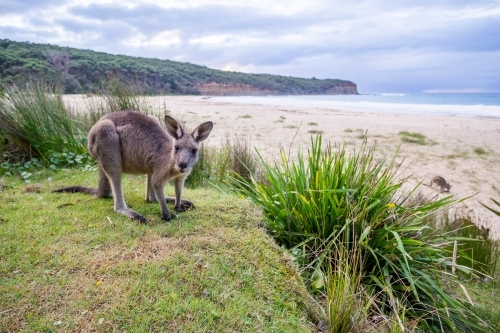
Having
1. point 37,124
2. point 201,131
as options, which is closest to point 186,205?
point 201,131

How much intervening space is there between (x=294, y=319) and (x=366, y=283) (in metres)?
1.15

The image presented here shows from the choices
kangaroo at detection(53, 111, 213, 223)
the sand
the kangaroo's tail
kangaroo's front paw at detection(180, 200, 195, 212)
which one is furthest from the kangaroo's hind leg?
the sand

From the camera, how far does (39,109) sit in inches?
265

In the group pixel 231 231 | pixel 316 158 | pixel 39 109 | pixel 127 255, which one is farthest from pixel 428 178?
pixel 39 109

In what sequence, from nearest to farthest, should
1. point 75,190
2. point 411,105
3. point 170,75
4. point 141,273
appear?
point 141,273
point 75,190
point 411,105
point 170,75

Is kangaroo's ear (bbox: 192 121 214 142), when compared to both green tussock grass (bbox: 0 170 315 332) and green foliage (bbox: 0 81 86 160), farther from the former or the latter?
green foliage (bbox: 0 81 86 160)

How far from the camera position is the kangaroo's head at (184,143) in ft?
11.5

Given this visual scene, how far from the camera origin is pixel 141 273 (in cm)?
271

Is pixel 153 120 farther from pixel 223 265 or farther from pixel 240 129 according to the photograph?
pixel 240 129

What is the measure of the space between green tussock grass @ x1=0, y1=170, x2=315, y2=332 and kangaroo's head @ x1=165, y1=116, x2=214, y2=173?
627mm

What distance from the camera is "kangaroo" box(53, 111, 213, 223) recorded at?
369 centimetres

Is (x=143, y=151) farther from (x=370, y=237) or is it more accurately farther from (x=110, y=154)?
(x=370, y=237)

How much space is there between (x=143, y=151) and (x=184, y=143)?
0.55 meters

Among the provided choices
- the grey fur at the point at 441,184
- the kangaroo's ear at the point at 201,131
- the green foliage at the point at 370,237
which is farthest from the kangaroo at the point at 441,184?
the kangaroo's ear at the point at 201,131
